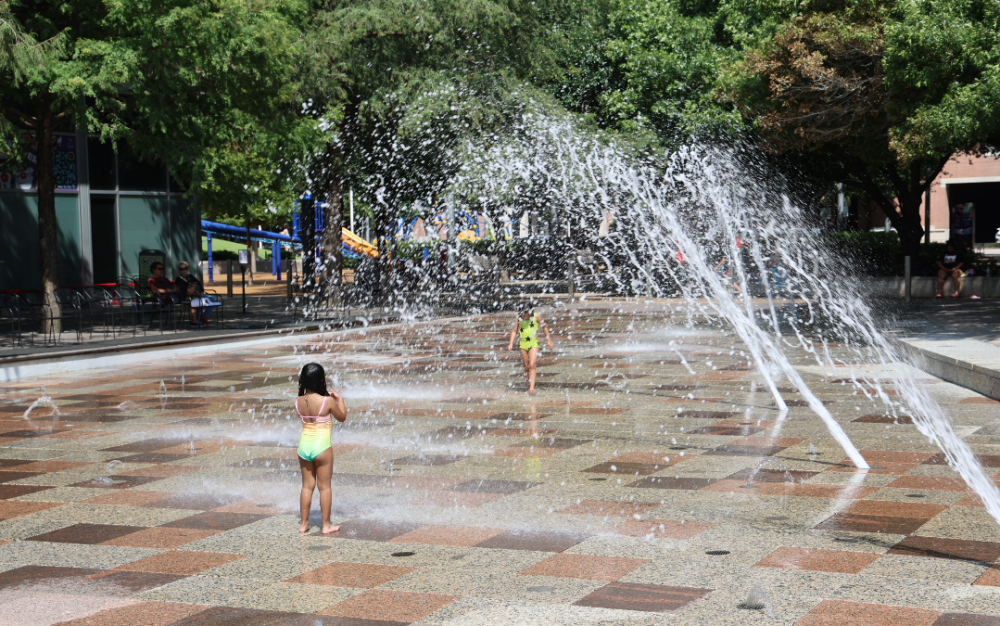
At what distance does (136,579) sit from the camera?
217 inches

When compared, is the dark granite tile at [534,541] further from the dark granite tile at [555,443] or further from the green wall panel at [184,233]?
the green wall panel at [184,233]

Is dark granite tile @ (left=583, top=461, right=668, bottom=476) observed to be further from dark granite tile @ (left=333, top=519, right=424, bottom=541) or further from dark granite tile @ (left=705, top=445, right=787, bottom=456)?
dark granite tile @ (left=333, top=519, right=424, bottom=541)

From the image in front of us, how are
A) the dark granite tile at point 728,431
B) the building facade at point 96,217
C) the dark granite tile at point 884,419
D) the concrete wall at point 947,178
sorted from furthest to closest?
the concrete wall at point 947,178 → the building facade at point 96,217 → the dark granite tile at point 884,419 → the dark granite tile at point 728,431

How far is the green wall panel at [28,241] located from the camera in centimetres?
2445

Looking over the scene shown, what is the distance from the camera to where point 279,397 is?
41.8 feet

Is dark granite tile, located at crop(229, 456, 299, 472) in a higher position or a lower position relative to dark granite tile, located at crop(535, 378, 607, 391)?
lower

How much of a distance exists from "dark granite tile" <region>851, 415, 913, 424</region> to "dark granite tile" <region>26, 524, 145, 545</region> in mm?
6942

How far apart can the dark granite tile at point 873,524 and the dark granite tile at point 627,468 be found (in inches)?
71.0

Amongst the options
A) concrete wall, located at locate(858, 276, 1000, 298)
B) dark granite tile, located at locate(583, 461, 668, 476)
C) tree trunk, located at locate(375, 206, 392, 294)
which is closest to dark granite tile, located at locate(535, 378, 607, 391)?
dark granite tile, located at locate(583, 461, 668, 476)

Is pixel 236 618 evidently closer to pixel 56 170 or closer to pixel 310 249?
pixel 56 170

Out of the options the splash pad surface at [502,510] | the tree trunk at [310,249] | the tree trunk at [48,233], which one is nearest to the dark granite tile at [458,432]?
the splash pad surface at [502,510]

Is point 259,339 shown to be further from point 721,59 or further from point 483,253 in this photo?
point 483,253

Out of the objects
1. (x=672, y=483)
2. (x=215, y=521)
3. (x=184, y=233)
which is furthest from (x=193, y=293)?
(x=672, y=483)

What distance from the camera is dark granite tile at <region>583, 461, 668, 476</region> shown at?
805 centimetres
